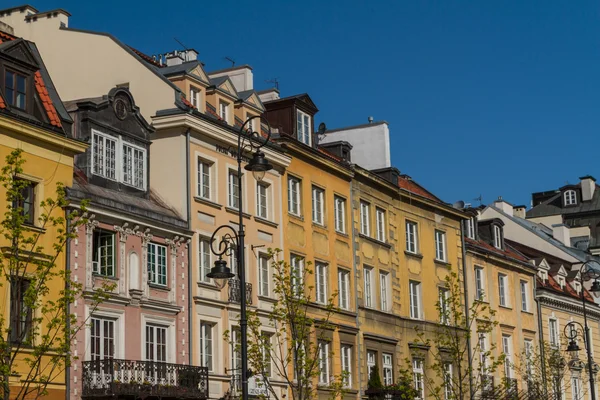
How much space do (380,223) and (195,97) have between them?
40.2ft

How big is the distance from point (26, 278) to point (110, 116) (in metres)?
7.51

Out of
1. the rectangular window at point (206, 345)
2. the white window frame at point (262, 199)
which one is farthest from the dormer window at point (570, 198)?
the rectangular window at point (206, 345)

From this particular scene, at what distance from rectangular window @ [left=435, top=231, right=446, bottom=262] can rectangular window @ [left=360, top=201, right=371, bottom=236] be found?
5795mm

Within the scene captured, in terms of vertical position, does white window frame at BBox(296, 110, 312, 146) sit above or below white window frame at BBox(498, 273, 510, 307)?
above

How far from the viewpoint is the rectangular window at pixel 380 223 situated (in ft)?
157

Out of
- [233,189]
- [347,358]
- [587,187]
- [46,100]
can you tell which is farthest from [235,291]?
[587,187]

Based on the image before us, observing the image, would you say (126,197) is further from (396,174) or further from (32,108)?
(396,174)

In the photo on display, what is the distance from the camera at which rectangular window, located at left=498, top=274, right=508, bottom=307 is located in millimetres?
56612

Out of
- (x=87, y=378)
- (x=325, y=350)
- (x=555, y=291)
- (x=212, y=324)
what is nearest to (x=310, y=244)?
(x=325, y=350)

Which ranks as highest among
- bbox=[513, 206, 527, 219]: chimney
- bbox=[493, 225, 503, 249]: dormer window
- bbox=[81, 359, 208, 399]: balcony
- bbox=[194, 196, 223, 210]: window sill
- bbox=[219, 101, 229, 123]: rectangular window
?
bbox=[513, 206, 527, 219]: chimney

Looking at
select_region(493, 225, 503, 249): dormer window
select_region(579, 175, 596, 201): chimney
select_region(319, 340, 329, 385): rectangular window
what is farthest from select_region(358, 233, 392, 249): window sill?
select_region(579, 175, 596, 201): chimney

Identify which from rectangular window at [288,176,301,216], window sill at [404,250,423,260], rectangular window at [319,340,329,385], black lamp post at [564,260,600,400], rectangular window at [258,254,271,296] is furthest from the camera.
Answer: window sill at [404,250,423,260]

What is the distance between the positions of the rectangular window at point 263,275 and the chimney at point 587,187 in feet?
190

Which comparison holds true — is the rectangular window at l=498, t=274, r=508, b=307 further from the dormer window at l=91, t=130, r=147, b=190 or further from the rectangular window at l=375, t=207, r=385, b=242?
the dormer window at l=91, t=130, r=147, b=190
